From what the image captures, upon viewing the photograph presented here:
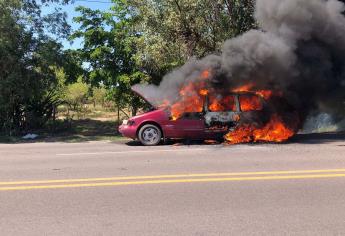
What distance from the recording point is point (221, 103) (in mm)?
13680

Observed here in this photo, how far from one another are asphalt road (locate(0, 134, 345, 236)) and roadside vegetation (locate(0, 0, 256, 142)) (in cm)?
748

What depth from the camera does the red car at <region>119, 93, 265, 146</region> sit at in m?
13.5

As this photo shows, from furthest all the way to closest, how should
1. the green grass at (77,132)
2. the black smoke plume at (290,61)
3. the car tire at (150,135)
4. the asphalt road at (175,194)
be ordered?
the green grass at (77,132)
the black smoke plume at (290,61)
the car tire at (150,135)
the asphalt road at (175,194)

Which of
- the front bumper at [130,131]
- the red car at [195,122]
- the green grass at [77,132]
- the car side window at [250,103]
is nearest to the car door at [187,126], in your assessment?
the red car at [195,122]

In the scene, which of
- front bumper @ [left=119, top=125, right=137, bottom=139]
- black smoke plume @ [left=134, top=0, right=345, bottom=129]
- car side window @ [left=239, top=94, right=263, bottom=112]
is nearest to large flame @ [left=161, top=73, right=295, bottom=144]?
car side window @ [left=239, top=94, right=263, bottom=112]

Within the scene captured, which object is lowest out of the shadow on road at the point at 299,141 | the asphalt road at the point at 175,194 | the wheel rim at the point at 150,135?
the asphalt road at the point at 175,194

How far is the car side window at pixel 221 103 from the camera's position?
13.6 meters

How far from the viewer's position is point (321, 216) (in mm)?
5473

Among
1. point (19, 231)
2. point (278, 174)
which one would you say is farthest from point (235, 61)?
point (19, 231)

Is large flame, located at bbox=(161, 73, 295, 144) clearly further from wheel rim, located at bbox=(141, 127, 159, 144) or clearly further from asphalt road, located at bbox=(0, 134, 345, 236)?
asphalt road, located at bbox=(0, 134, 345, 236)

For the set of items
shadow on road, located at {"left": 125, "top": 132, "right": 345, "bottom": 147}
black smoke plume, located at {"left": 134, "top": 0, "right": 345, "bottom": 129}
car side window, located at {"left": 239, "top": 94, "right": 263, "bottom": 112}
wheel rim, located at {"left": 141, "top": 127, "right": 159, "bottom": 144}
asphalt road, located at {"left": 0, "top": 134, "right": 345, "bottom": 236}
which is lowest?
asphalt road, located at {"left": 0, "top": 134, "right": 345, "bottom": 236}

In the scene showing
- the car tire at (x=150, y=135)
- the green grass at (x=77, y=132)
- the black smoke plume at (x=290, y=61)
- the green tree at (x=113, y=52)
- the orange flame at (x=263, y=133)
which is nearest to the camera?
the orange flame at (x=263, y=133)

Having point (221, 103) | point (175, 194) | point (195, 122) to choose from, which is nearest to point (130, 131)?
point (195, 122)

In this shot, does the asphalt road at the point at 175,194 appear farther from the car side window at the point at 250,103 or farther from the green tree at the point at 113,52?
the green tree at the point at 113,52
